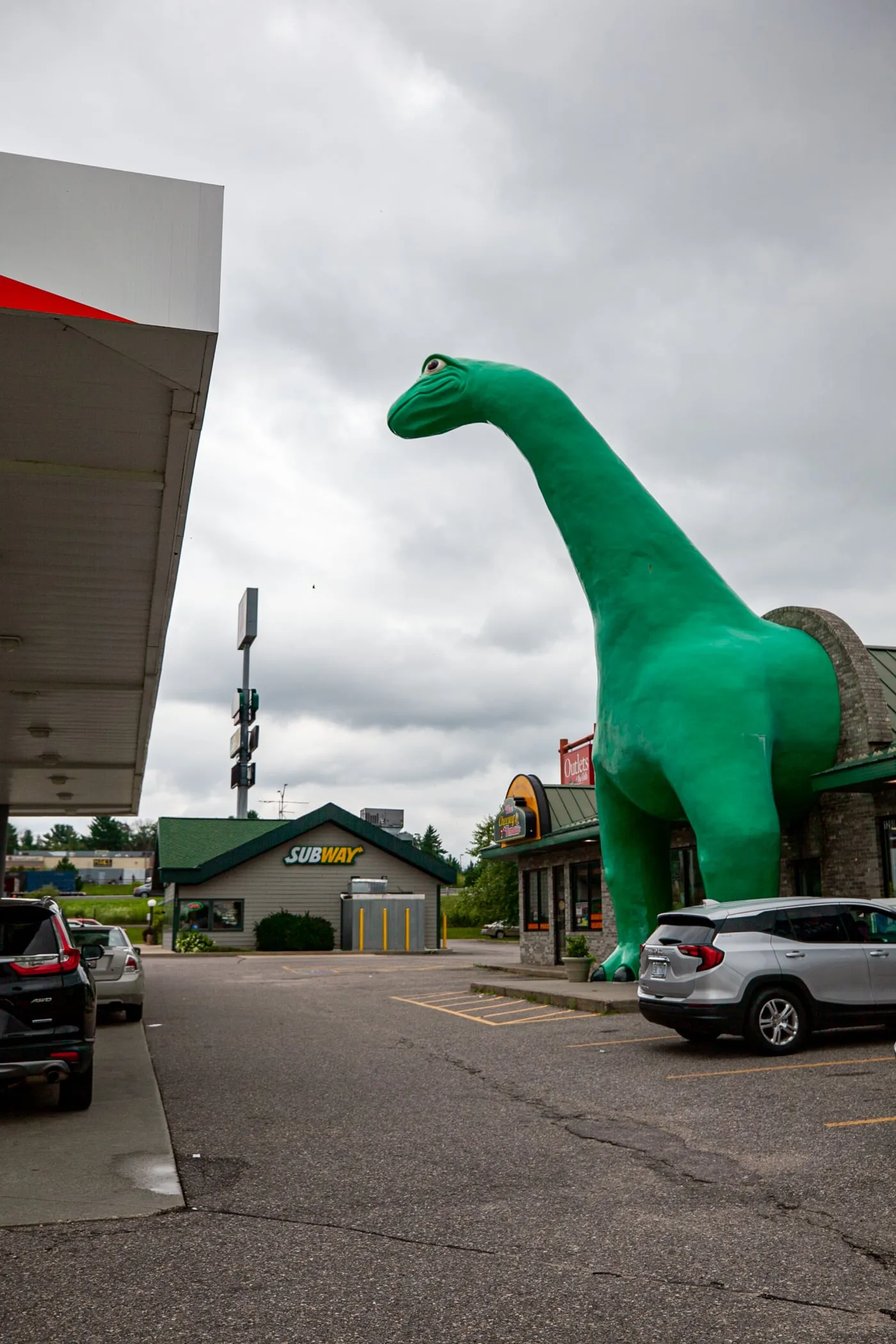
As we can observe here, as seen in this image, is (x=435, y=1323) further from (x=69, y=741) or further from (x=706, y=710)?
(x=69, y=741)

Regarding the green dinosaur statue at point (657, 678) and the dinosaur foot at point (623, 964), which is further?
the dinosaur foot at point (623, 964)

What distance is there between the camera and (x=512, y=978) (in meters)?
23.1

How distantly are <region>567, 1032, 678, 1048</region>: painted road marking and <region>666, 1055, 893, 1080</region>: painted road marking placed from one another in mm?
2076

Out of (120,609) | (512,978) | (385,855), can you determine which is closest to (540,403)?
(120,609)

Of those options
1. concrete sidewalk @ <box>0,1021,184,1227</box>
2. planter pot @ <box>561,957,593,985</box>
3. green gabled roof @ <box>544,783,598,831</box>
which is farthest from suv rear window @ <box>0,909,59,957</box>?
green gabled roof @ <box>544,783,598,831</box>

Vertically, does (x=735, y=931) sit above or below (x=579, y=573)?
below

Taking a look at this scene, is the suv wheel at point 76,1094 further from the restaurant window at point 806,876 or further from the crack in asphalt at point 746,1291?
the restaurant window at point 806,876

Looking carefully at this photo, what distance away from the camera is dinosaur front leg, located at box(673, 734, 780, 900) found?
1387 cm

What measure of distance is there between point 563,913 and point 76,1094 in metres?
20.0

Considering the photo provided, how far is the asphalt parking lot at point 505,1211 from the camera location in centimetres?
414

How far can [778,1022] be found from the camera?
10688mm

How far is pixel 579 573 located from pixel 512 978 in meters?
10.3

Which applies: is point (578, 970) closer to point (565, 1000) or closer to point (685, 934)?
point (565, 1000)

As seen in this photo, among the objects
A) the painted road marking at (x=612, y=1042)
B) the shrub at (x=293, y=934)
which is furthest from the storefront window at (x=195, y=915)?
the painted road marking at (x=612, y=1042)
